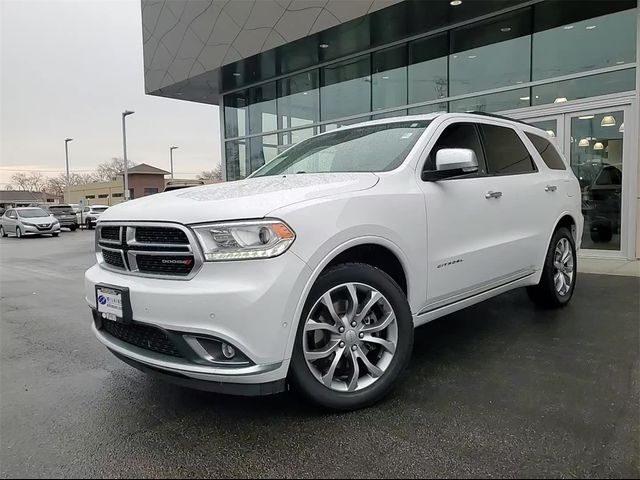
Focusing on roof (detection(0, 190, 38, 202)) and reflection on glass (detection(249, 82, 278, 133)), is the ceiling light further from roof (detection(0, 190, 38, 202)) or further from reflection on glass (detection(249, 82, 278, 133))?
roof (detection(0, 190, 38, 202))

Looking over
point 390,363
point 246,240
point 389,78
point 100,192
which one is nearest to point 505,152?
point 390,363

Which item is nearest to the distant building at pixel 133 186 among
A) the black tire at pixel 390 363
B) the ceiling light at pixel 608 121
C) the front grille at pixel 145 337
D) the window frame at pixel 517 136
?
the ceiling light at pixel 608 121

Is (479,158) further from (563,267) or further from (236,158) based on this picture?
(236,158)

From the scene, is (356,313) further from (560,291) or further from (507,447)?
(560,291)

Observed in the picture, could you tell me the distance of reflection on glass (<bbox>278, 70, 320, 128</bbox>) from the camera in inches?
532

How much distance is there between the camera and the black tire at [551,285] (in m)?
4.81

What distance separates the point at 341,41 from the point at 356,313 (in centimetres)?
988

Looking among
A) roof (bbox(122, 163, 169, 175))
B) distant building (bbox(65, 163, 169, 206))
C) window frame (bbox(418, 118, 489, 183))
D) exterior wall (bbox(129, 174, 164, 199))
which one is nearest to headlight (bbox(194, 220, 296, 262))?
window frame (bbox(418, 118, 489, 183))

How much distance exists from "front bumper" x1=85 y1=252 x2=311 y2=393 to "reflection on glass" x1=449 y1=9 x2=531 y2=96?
8.94 meters

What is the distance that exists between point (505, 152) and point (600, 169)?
5.71 m

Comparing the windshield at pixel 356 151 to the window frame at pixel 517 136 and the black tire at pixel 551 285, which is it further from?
the black tire at pixel 551 285

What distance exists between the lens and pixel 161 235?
106 inches

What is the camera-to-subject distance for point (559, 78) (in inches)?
360

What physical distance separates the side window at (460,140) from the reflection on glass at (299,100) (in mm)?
9783
